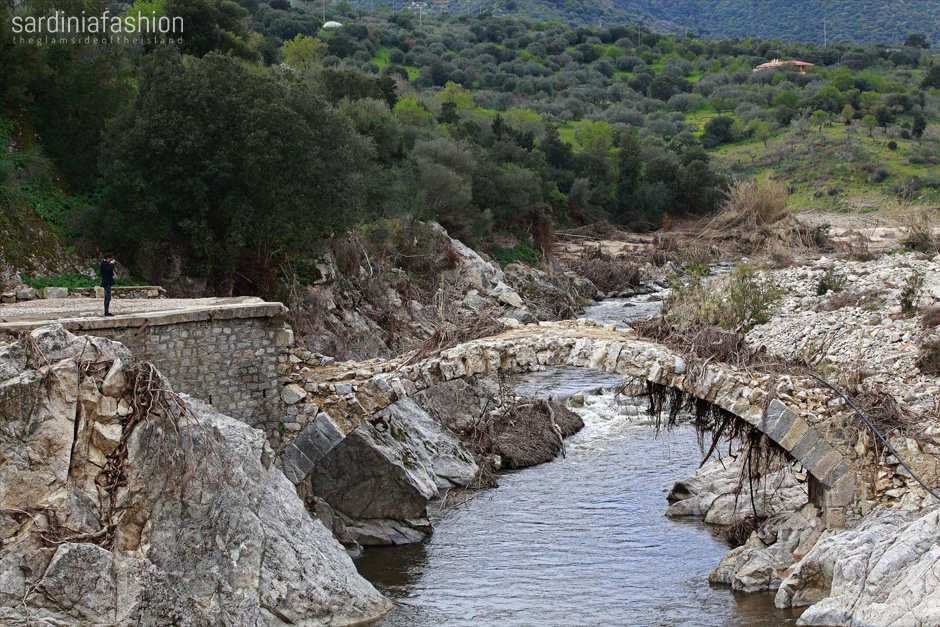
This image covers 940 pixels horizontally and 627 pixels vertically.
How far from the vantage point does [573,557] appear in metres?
14.5

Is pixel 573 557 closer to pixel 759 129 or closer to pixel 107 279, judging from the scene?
pixel 107 279

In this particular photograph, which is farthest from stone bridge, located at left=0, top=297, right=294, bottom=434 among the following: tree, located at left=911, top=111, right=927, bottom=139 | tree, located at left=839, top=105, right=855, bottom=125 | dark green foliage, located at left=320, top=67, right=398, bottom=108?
tree, located at left=839, top=105, right=855, bottom=125

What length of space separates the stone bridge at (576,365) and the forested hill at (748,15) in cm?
12118

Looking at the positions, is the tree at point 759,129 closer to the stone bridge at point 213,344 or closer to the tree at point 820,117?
the tree at point 820,117

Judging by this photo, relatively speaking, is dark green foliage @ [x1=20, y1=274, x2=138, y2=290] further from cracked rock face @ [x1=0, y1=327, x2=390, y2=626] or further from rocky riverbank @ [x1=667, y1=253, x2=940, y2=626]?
rocky riverbank @ [x1=667, y1=253, x2=940, y2=626]

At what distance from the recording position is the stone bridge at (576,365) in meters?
12.6

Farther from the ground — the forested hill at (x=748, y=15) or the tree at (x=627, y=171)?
the forested hill at (x=748, y=15)

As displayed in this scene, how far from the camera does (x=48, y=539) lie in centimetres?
943

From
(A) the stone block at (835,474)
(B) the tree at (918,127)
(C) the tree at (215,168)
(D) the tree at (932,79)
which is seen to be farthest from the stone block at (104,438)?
(D) the tree at (932,79)

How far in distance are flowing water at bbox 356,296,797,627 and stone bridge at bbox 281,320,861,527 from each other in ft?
6.47

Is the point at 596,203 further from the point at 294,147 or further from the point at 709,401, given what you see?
the point at 709,401

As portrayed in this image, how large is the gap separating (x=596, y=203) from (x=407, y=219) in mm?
22699

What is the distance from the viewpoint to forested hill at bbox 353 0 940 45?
13738 centimetres

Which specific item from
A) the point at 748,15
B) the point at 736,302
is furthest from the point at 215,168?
the point at 748,15
